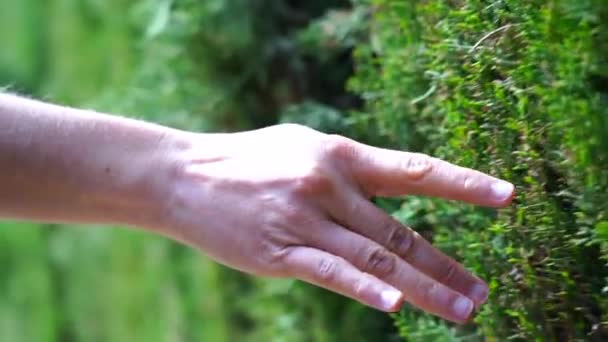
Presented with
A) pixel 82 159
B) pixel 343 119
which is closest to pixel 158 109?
pixel 343 119

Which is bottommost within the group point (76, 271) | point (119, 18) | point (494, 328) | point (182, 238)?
point (76, 271)

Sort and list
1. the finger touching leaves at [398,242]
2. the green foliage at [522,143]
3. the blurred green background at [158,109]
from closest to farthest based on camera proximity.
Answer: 1. the green foliage at [522,143]
2. the finger touching leaves at [398,242]
3. the blurred green background at [158,109]

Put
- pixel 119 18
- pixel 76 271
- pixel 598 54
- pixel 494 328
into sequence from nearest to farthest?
1. pixel 598 54
2. pixel 494 328
3. pixel 119 18
4. pixel 76 271

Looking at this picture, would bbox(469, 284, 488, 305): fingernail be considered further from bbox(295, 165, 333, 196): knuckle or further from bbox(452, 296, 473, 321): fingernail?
bbox(295, 165, 333, 196): knuckle

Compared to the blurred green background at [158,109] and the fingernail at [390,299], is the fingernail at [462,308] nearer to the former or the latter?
the fingernail at [390,299]

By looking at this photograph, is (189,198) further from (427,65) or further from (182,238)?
(427,65)

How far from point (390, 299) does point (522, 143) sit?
167 mm

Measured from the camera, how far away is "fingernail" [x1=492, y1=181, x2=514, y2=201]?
26.5 inches

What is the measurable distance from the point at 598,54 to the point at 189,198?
34 cm

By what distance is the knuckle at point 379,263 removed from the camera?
69cm

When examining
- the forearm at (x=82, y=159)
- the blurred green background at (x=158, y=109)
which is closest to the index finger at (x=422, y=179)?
the forearm at (x=82, y=159)

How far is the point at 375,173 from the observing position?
722 millimetres

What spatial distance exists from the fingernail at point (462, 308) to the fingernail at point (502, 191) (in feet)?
0.27

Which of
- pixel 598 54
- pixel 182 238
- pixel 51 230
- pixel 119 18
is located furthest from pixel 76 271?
pixel 598 54
